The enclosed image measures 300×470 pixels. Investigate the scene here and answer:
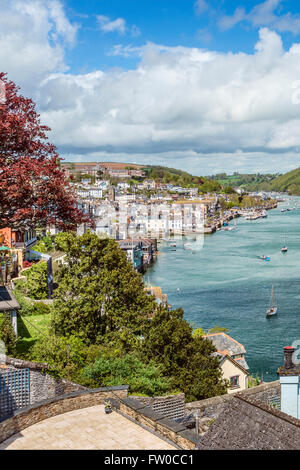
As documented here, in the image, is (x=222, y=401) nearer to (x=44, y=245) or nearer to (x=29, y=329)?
(x=29, y=329)

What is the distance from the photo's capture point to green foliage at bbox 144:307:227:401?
11930 millimetres

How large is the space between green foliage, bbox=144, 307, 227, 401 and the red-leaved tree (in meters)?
4.86

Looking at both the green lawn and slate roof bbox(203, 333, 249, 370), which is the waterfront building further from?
the green lawn

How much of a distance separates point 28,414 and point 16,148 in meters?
4.61

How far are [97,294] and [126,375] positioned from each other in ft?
11.5

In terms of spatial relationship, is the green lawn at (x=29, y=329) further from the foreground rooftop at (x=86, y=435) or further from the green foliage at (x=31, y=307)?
the foreground rooftop at (x=86, y=435)

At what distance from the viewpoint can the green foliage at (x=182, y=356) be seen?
1193 centimetres

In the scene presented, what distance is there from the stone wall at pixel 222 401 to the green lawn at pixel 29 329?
395cm

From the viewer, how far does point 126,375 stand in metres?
10.1

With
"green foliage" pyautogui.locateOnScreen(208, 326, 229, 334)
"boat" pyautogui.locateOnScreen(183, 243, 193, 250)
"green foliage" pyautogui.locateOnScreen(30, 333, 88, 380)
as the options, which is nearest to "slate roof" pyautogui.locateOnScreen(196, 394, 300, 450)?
"green foliage" pyautogui.locateOnScreen(30, 333, 88, 380)

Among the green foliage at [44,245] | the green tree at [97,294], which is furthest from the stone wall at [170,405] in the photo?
the green foliage at [44,245]

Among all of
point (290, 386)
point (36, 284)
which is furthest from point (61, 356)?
point (36, 284)

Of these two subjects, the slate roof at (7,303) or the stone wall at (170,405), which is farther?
the slate roof at (7,303)
